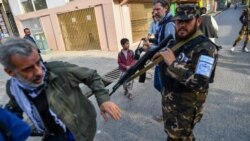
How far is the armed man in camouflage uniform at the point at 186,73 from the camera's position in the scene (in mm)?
1803

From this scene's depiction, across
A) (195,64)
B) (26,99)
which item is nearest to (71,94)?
(26,99)

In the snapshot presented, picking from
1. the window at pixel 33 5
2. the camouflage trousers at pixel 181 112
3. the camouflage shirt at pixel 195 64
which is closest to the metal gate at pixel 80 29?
the window at pixel 33 5

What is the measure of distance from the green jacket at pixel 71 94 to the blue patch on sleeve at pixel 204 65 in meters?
0.78

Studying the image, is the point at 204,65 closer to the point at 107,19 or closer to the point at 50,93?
the point at 50,93

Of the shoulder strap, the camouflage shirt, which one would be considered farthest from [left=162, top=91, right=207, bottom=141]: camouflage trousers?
the shoulder strap

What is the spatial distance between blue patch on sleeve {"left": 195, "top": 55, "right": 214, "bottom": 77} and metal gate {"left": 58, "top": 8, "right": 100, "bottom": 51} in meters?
8.75

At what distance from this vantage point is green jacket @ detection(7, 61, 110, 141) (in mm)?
1584

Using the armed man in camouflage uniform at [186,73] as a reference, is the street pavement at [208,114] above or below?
below

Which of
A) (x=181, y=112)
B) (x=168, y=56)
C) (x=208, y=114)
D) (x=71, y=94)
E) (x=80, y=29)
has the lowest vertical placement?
(x=208, y=114)

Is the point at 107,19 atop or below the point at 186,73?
below

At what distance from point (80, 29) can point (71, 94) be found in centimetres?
958

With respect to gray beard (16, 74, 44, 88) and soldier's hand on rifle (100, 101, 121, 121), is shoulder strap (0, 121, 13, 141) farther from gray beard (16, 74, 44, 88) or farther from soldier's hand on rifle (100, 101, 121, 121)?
soldier's hand on rifle (100, 101, 121, 121)

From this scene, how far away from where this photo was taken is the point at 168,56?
6.27ft

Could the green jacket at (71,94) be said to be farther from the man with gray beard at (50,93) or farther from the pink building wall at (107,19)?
the pink building wall at (107,19)
